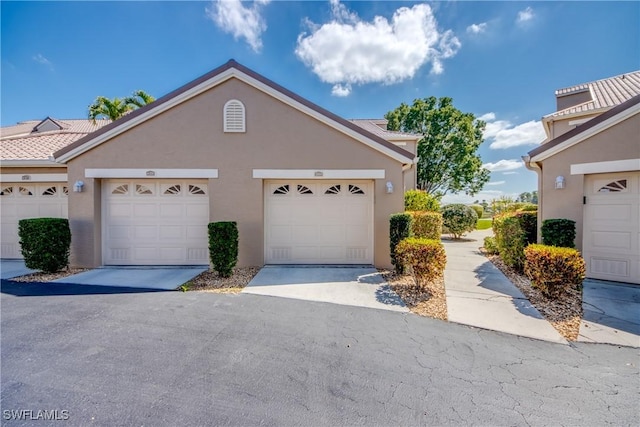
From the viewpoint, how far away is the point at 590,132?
732 centimetres

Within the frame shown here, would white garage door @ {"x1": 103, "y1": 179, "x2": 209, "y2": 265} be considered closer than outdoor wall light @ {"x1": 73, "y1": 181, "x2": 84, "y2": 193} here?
No

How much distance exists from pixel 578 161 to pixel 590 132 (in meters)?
0.81

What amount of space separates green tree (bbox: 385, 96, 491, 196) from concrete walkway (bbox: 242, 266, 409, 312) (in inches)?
862

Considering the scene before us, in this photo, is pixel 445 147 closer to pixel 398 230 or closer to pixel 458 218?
pixel 458 218

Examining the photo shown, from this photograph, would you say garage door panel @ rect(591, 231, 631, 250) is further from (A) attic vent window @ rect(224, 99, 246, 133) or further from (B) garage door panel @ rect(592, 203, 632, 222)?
(A) attic vent window @ rect(224, 99, 246, 133)

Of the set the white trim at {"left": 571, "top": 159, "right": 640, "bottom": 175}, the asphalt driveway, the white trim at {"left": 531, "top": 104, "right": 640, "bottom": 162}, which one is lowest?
the asphalt driveway

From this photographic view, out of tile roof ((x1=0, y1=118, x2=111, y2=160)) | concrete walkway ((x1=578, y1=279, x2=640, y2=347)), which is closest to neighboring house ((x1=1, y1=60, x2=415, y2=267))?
tile roof ((x1=0, y1=118, x2=111, y2=160))

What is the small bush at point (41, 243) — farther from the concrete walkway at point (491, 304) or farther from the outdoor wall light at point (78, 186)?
the concrete walkway at point (491, 304)

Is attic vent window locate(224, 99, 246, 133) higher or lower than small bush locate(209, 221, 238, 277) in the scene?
higher

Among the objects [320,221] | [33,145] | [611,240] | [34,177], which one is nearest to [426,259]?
[320,221]

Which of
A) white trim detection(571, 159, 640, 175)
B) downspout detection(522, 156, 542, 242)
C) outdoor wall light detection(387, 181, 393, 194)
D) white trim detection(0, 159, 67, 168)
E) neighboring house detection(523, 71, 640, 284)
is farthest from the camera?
white trim detection(0, 159, 67, 168)

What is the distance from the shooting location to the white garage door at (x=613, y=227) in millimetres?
6988

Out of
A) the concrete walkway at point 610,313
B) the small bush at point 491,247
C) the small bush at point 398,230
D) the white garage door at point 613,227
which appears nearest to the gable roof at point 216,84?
the small bush at point 398,230

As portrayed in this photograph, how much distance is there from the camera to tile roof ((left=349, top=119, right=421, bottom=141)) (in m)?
19.7
